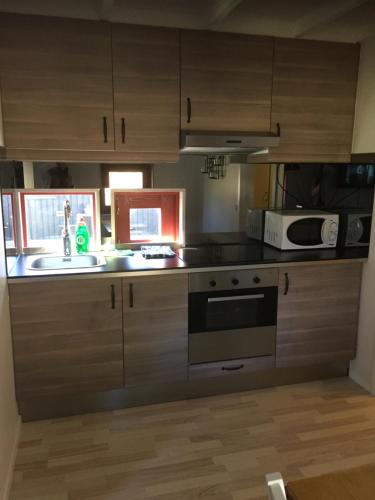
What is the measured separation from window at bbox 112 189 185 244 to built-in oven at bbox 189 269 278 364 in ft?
2.01

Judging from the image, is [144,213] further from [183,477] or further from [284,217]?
[183,477]

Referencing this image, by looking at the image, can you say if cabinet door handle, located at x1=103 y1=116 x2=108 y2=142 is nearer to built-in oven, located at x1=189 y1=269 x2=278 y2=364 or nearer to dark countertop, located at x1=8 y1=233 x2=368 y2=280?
dark countertop, located at x1=8 y1=233 x2=368 y2=280

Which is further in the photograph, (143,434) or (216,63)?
(216,63)

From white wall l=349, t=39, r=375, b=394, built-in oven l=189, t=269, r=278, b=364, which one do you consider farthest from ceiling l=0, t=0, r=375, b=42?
built-in oven l=189, t=269, r=278, b=364

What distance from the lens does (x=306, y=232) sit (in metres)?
2.87

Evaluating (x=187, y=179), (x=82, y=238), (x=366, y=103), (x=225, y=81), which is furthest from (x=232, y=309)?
(x=366, y=103)

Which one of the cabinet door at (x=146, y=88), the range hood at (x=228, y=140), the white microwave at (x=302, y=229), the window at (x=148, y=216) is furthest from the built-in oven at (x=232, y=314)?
the cabinet door at (x=146, y=88)

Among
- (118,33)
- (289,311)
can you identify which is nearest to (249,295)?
(289,311)

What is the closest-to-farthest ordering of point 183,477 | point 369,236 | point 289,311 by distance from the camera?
point 183,477 → point 289,311 → point 369,236

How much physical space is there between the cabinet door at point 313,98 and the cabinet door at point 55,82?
109cm

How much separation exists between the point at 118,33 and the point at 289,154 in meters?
1.29

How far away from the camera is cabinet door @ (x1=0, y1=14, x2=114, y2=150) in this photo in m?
2.21

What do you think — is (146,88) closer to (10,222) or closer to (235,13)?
(235,13)

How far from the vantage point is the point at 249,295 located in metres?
2.59
